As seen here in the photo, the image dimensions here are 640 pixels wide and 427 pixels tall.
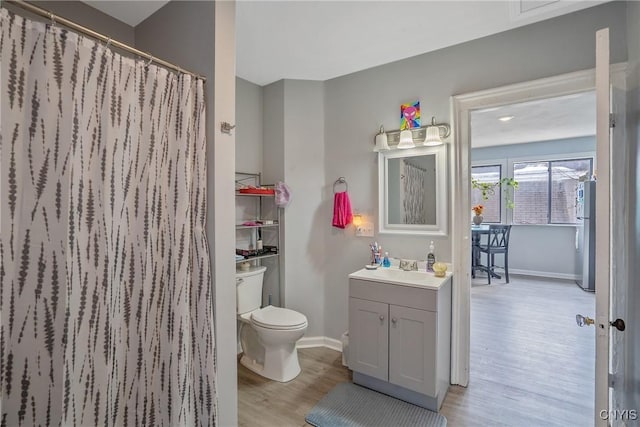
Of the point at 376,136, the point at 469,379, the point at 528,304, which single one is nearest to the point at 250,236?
the point at 376,136

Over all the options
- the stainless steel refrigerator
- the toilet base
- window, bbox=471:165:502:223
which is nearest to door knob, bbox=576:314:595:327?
the toilet base

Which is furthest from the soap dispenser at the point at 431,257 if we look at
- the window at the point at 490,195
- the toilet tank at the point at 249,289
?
the window at the point at 490,195

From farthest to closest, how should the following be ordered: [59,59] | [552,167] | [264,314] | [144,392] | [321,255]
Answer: [552,167] → [321,255] → [264,314] → [144,392] → [59,59]

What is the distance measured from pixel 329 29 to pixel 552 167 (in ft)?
17.4

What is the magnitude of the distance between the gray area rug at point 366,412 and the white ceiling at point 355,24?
248 cm

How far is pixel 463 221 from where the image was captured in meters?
2.19

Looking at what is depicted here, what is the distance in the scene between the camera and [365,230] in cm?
261

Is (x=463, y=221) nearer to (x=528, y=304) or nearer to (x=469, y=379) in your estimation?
(x=469, y=379)

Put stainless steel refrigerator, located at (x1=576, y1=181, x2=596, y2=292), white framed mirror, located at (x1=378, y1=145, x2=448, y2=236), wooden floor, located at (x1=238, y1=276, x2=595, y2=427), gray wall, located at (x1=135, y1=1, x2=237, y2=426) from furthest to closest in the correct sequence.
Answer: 1. stainless steel refrigerator, located at (x1=576, y1=181, x2=596, y2=292)
2. white framed mirror, located at (x1=378, y1=145, x2=448, y2=236)
3. wooden floor, located at (x1=238, y1=276, x2=595, y2=427)
4. gray wall, located at (x1=135, y1=1, x2=237, y2=426)

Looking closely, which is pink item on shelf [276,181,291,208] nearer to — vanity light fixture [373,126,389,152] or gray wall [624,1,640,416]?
vanity light fixture [373,126,389,152]

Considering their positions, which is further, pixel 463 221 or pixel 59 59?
pixel 463 221

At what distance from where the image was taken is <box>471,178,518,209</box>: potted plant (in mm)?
5609

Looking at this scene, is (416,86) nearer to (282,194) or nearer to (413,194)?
(413,194)

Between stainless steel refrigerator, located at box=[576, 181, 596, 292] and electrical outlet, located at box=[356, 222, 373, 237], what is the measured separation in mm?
3934
